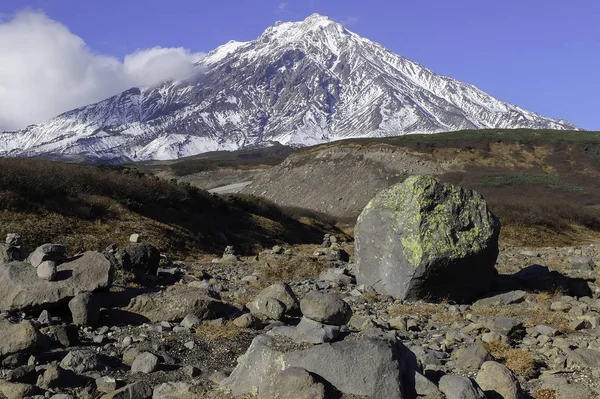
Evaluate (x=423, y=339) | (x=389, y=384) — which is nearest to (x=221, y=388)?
(x=389, y=384)

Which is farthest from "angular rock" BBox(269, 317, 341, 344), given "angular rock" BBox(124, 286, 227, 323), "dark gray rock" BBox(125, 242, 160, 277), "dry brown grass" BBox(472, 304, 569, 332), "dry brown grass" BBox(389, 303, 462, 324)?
"dark gray rock" BBox(125, 242, 160, 277)

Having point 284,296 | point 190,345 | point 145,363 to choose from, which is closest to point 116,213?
point 284,296

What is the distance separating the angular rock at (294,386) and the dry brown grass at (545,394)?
112 inches

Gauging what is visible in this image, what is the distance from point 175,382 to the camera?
7082mm

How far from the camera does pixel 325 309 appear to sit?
8133 mm

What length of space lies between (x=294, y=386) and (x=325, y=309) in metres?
2.04

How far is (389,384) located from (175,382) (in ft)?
7.98

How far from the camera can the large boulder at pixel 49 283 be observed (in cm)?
952

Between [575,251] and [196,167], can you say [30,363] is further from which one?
[196,167]

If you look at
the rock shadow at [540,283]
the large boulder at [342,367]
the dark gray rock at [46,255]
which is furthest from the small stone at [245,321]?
the rock shadow at [540,283]

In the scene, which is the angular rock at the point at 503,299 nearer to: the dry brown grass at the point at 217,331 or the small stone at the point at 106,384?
→ the dry brown grass at the point at 217,331

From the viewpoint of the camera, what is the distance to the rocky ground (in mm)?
6699

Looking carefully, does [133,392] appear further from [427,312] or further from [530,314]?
[530,314]

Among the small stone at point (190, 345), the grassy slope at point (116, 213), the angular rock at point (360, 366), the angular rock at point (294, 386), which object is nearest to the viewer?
the angular rock at point (294, 386)
